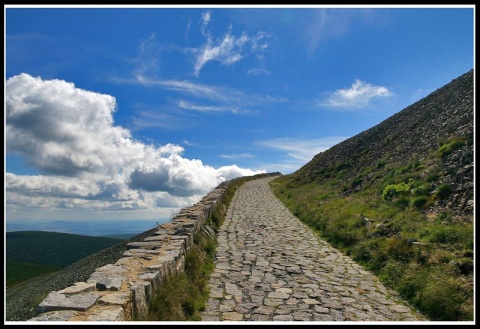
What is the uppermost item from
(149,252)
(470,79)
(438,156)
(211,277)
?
(470,79)

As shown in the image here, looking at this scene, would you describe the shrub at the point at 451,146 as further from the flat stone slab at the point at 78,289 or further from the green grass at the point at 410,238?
the flat stone slab at the point at 78,289

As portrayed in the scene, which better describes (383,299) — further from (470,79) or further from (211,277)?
(470,79)

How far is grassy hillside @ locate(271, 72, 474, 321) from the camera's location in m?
7.62

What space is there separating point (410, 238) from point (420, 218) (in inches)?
88.2

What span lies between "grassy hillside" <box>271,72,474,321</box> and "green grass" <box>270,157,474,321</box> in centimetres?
2

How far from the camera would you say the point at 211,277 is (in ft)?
30.7

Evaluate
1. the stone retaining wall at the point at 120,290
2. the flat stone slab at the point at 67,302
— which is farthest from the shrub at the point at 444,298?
the flat stone slab at the point at 67,302

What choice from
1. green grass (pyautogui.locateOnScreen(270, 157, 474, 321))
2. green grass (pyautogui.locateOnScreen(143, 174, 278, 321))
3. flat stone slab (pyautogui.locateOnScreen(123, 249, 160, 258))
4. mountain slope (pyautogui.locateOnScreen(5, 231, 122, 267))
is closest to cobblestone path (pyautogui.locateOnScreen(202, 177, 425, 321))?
green grass (pyautogui.locateOnScreen(143, 174, 278, 321))

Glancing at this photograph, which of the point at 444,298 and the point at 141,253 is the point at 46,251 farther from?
the point at 444,298

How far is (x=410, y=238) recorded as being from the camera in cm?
1021

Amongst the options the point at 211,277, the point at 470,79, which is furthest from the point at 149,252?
the point at 470,79

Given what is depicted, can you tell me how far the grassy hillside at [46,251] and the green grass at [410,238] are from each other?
3724 inches

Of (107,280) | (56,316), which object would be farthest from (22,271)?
(56,316)
